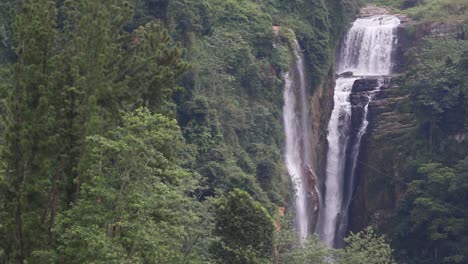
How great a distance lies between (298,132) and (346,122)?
5.37m

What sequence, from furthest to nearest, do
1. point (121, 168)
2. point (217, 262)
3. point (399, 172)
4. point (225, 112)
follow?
1. point (399, 172)
2. point (225, 112)
3. point (217, 262)
4. point (121, 168)

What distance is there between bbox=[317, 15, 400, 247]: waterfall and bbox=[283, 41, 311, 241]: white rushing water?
11.1 feet

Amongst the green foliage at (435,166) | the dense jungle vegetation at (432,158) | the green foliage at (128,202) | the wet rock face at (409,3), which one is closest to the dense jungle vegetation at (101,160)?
the green foliage at (128,202)

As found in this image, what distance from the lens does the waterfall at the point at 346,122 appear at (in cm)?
4206

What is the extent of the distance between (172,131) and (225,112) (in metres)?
16.6

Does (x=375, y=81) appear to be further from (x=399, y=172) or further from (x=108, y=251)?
(x=108, y=251)

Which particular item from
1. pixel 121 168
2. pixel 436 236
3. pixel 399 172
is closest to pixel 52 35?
pixel 121 168

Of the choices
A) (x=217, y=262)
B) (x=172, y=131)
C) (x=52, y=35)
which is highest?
(x=52, y=35)

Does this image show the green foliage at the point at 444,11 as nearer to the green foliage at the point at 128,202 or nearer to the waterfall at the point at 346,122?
the waterfall at the point at 346,122

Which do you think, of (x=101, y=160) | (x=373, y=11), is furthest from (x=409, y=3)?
→ (x=101, y=160)

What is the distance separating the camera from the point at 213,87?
34.7m

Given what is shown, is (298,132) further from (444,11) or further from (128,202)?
(128,202)

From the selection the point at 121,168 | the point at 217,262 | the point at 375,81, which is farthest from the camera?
the point at 375,81

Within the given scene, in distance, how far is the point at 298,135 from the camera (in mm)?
38969
